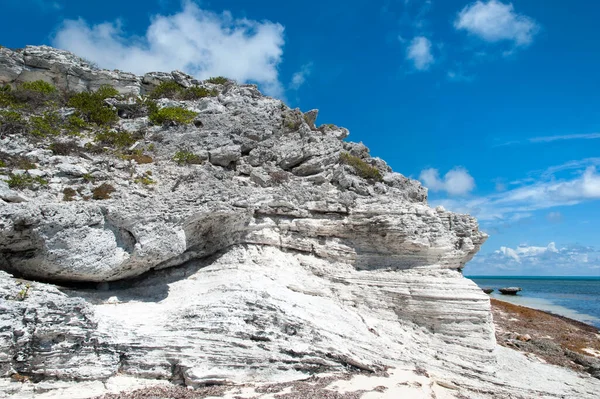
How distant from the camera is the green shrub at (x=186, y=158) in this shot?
16.0 metres

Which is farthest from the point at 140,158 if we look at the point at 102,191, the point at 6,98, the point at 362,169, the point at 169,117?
the point at 362,169

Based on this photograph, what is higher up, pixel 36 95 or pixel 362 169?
pixel 36 95

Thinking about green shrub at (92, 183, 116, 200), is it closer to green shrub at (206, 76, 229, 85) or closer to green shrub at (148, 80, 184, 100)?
green shrub at (148, 80, 184, 100)

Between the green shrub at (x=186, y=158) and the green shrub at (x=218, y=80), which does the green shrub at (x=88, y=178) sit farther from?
the green shrub at (x=218, y=80)

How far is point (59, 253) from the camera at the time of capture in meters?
9.99

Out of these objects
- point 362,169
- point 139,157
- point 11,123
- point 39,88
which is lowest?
point 139,157

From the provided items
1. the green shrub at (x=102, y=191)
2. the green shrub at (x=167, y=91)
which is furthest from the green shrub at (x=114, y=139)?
the green shrub at (x=167, y=91)

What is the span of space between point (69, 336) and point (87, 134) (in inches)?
416

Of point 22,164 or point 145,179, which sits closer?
point 22,164

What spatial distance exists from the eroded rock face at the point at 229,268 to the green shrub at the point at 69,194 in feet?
0.40

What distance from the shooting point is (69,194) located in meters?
11.7

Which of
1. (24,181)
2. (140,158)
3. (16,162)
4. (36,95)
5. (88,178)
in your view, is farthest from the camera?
(36,95)

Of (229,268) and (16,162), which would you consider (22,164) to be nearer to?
(16,162)

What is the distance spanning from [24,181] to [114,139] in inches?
219
